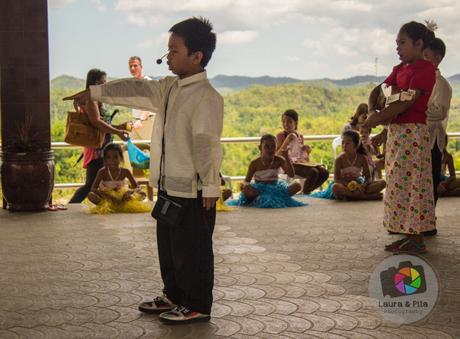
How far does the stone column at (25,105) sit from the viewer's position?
761 centimetres

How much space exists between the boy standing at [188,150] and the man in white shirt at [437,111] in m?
2.64

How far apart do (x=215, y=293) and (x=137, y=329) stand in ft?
2.32

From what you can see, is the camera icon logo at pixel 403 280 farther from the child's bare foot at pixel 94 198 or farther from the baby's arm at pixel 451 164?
the baby's arm at pixel 451 164

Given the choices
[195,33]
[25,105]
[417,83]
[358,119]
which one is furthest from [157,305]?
[358,119]

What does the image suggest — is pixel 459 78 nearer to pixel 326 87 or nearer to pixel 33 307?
pixel 326 87

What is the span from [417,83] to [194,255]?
211 centimetres

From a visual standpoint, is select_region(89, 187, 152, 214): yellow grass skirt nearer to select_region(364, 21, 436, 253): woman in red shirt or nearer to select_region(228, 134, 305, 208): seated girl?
select_region(228, 134, 305, 208): seated girl

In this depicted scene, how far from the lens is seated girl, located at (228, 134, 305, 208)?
312 inches

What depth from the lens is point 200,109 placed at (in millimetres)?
3662

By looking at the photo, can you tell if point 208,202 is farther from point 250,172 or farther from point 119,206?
point 250,172

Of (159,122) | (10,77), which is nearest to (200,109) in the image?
(159,122)

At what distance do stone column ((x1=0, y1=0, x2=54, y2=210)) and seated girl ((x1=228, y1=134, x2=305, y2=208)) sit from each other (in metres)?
1.81

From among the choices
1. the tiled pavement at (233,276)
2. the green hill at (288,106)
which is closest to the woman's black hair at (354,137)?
the tiled pavement at (233,276)

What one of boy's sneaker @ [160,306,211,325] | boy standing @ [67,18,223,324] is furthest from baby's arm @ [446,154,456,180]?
boy's sneaker @ [160,306,211,325]
